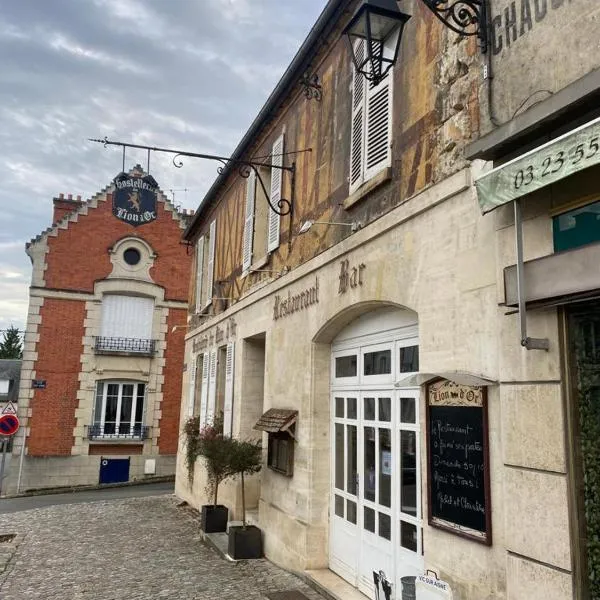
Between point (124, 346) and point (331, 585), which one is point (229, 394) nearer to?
point (331, 585)

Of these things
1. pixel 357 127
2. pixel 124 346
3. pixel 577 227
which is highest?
pixel 357 127

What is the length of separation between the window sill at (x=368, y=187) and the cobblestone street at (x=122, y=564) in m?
4.25

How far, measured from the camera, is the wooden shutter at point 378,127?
19.5 ft

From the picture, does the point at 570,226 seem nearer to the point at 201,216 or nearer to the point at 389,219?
the point at 389,219

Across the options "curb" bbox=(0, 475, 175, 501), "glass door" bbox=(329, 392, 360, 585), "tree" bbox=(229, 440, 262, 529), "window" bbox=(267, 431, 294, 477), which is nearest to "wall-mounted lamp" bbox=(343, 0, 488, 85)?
"glass door" bbox=(329, 392, 360, 585)

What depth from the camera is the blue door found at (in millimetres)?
19938

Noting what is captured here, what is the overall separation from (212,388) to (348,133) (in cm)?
691

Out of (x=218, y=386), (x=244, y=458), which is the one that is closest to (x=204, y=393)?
(x=218, y=386)

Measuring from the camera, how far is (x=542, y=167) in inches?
132

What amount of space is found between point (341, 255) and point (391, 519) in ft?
9.21

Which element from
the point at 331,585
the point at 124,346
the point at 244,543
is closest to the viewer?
the point at 331,585

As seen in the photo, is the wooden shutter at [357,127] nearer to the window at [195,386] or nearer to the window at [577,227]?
the window at [577,227]

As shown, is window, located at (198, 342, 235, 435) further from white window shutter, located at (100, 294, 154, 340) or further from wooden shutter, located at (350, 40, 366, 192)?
white window shutter, located at (100, 294, 154, 340)

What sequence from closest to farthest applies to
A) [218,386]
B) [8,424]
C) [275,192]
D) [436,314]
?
[436,314] → [275,192] → [8,424] → [218,386]
